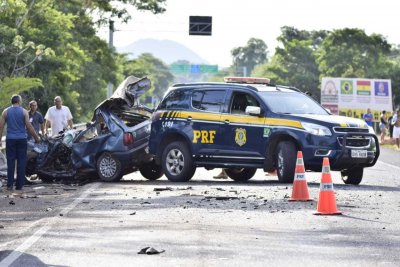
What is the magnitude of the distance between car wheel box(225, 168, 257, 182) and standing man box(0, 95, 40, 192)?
4.70m

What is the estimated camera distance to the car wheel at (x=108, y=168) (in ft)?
71.1

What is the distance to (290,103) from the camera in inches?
837

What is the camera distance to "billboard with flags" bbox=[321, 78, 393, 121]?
3273 inches

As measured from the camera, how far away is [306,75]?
4555 inches

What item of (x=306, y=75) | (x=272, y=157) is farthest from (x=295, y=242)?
(x=306, y=75)

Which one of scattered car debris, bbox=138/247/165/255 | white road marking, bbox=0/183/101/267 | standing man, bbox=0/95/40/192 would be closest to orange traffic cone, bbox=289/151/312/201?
white road marking, bbox=0/183/101/267

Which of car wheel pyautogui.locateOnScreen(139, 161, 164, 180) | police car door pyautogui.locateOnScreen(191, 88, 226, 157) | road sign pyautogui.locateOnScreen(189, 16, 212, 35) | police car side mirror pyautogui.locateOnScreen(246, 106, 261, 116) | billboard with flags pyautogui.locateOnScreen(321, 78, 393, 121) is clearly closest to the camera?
police car side mirror pyautogui.locateOnScreen(246, 106, 261, 116)

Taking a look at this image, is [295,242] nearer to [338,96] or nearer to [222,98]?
[222,98]

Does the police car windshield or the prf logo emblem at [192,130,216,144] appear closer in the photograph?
the police car windshield

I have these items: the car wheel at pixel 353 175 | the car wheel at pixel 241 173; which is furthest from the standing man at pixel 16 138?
the car wheel at pixel 353 175

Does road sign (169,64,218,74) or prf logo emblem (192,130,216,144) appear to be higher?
road sign (169,64,218,74)

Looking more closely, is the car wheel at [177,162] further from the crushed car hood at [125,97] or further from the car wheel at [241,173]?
the car wheel at [241,173]

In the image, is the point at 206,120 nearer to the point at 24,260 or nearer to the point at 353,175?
the point at 353,175

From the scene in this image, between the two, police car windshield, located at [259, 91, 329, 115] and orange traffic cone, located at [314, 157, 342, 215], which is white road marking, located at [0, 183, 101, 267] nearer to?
orange traffic cone, located at [314, 157, 342, 215]
